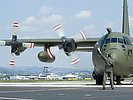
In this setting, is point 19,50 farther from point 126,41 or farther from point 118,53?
point 118,53

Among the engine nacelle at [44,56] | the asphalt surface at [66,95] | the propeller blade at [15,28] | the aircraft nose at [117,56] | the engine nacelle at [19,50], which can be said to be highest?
the propeller blade at [15,28]

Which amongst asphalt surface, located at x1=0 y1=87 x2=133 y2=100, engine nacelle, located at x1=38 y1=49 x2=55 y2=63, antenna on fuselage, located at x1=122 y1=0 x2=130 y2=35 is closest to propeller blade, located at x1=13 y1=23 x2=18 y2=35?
engine nacelle, located at x1=38 y1=49 x2=55 y2=63

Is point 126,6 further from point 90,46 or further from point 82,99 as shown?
point 82,99

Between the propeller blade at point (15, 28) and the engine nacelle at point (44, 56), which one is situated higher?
the propeller blade at point (15, 28)

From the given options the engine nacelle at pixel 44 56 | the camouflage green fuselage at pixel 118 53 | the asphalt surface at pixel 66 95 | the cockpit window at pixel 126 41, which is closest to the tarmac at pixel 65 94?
the asphalt surface at pixel 66 95

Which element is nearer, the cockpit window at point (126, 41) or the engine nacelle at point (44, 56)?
the cockpit window at point (126, 41)

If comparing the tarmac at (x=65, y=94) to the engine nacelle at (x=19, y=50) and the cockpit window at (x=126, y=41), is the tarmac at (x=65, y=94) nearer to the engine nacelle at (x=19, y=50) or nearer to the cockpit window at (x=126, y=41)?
the cockpit window at (x=126, y=41)

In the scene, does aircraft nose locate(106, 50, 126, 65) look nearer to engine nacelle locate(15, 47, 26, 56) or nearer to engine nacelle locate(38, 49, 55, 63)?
engine nacelle locate(38, 49, 55, 63)

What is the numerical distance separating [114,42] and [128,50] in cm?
133

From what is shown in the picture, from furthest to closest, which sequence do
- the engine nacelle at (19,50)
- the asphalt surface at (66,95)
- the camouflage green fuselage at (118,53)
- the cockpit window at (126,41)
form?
the engine nacelle at (19,50) < the cockpit window at (126,41) < the camouflage green fuselage at (118,53) < the asphalt surface at (66,95)

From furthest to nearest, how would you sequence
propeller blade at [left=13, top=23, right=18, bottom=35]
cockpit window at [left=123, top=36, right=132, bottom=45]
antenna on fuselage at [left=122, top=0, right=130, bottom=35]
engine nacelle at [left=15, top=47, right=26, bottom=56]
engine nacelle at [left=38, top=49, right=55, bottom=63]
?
antenna on fuselage at [left=122, top=0, right=130, bottom=35] → engine nacelle at [left=15, top=47, right=26, bottom=56] → engine nacelle at [left=38, top=49, right=55, bottom=63] → propeller blade at [left=13, top=23, right=18, bottom=35] → cockpit window at [left=123, top=36, right=132, bottom=45]

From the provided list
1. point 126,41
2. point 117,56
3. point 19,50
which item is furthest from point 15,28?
point 117,56

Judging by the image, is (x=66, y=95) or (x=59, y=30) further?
(x=59, y=30)

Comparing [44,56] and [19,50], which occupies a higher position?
[19,50]
